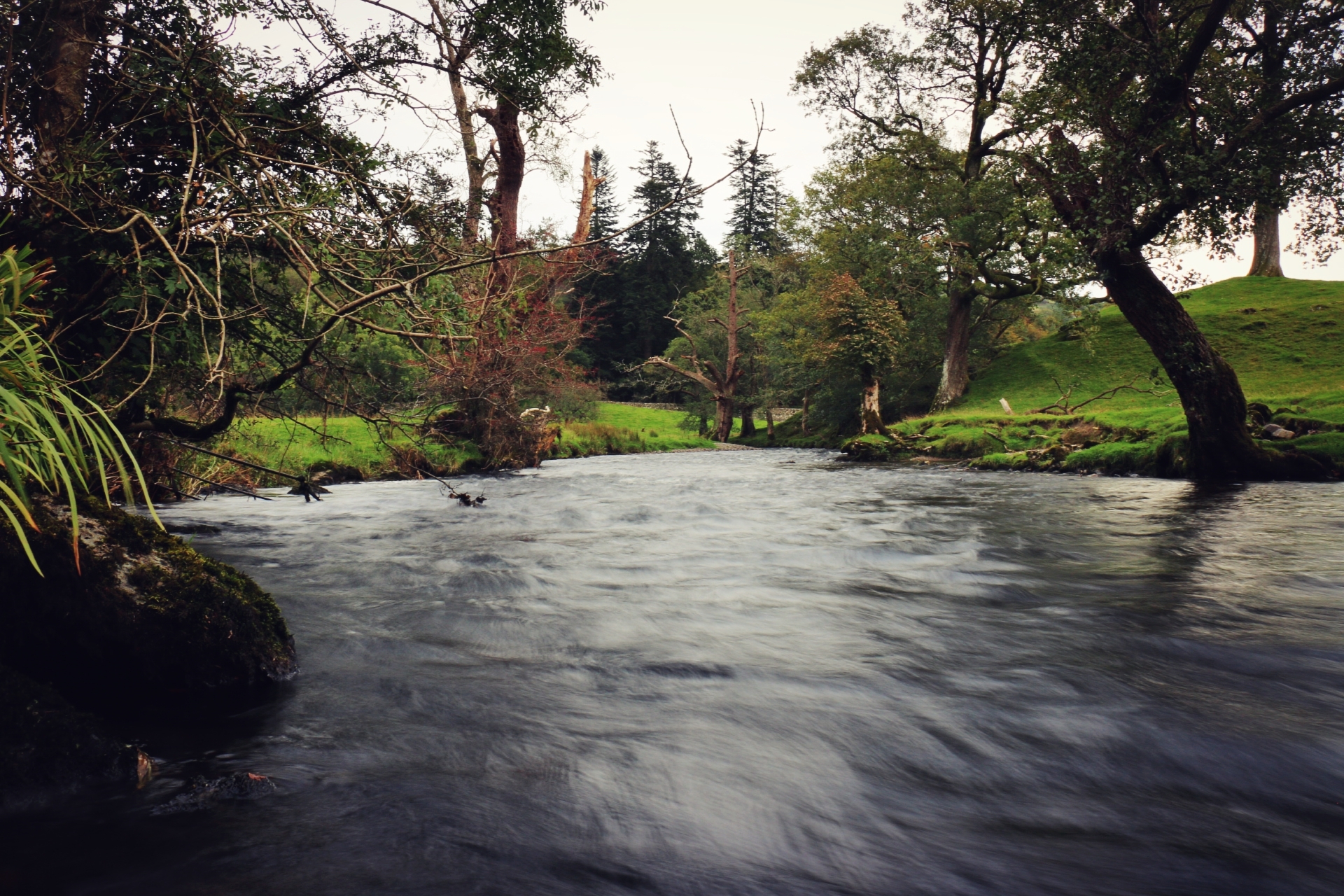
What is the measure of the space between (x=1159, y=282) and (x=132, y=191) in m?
14.5

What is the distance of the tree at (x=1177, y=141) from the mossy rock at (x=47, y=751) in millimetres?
13442

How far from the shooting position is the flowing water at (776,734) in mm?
2613

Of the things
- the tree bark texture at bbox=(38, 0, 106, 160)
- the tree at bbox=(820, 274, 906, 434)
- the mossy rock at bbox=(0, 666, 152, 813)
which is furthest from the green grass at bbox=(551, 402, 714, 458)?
the mossy rock at bbox=(0, 666, 152, 813)

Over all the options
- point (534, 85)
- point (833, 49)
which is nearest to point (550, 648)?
point (534, 85)

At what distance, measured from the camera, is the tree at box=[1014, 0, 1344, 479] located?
432 inches

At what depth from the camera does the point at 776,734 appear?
3863 mm

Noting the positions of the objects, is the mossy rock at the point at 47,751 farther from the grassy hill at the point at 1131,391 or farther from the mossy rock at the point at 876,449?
the mossy rock at the point at 876,449

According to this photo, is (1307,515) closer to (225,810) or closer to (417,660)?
(417,660)

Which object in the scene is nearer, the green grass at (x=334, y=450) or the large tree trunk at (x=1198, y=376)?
the large tree trunk at (x=1198, y=376)

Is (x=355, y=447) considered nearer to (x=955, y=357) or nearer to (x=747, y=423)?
(x=955, y=357)

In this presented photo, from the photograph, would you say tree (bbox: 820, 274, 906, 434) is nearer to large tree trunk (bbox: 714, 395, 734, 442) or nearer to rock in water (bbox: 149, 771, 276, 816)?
large tree trunk (bbox: 714, 395, 734, 442)

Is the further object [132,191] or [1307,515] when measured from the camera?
[1307,515]

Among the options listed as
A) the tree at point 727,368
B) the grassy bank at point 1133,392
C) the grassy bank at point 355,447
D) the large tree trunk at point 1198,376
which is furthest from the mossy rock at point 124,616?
the tree at point 727,368

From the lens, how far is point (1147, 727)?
3795 mm
